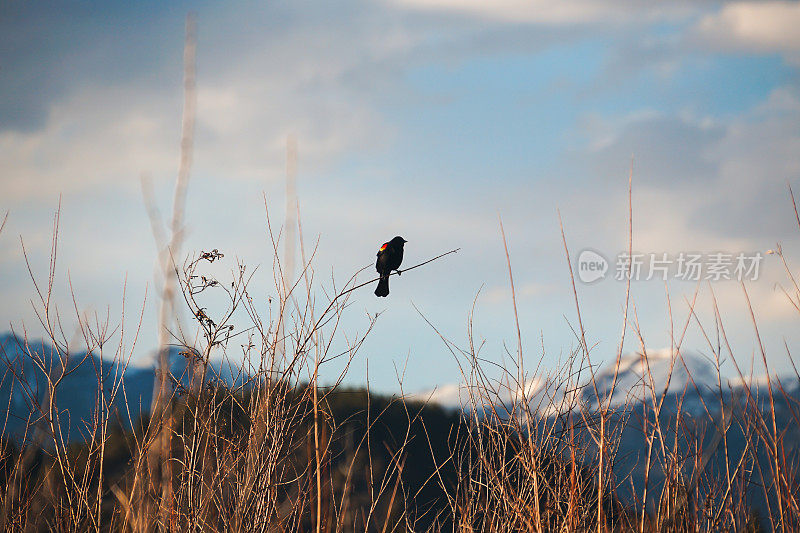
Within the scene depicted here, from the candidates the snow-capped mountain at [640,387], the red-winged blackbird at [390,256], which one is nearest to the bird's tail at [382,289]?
the red-winged blackbird at [390,256]

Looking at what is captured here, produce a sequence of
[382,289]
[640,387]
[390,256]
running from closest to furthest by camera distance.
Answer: [640,387] → [382,289] → [390,256]

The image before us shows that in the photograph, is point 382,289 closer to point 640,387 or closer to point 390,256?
point 390,256

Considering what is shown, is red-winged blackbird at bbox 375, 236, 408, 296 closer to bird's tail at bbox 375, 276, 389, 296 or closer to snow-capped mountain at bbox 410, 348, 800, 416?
bird's tail at bbox 375, 276, 389, 296

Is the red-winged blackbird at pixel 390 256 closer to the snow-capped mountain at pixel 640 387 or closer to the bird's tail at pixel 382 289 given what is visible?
the bird's tail at pixel 382 289

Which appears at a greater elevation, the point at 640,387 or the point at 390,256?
the point at 390,256

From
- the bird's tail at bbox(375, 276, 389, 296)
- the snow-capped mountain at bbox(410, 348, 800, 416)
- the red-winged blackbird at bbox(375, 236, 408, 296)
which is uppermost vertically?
the red-winged blackbird at bbox(375, 236, 408, 296)

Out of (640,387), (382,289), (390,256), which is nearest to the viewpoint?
(640,387)

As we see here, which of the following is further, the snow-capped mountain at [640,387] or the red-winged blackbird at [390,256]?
the red-winged blackbird at [390,256]

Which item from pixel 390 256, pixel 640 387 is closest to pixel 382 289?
pixel 390 256

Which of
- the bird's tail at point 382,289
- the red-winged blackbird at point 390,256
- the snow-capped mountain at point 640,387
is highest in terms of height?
the red-winged blackbird at point 390,256

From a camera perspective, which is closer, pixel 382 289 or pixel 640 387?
pixel 640 387

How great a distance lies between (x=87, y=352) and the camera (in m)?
3.29

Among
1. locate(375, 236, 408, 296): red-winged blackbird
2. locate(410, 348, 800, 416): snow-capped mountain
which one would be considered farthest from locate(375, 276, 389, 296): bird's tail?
locate(410, 348, 800, 416): snow-capped mountain

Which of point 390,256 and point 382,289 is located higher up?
point 390,256
